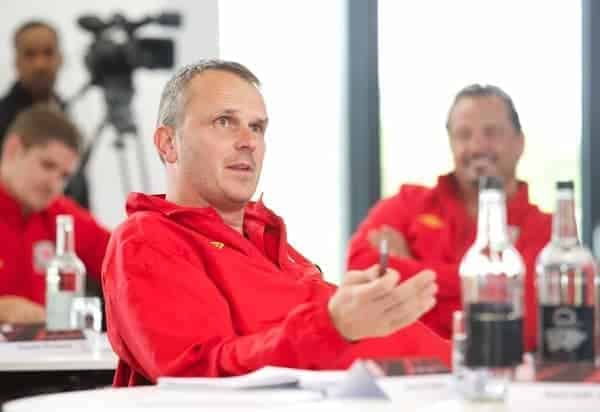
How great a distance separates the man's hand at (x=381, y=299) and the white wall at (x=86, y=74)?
3.53 meters

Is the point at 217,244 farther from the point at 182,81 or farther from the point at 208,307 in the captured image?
the point at 182,81

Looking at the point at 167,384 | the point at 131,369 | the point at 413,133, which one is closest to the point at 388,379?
the point at 167,384

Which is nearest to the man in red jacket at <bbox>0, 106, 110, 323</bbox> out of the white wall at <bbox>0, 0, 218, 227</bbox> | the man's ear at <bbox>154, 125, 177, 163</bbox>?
the white wall at <bbox>0, 0, 218, 227</bbox>

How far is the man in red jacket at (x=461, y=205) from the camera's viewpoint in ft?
13.2

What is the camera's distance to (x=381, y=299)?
1.49 m

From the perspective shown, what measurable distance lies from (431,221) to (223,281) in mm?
2334

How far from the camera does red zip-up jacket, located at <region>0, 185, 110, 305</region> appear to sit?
4504 millimetres

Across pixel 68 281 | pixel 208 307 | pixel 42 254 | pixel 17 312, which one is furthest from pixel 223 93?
pixel 42 254

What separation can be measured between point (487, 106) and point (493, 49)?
0.69 meters

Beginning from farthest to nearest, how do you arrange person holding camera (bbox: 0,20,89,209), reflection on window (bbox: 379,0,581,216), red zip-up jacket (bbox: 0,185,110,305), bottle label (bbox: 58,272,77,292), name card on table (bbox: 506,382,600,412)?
1. person holding camera (bbox: 0,20,89,209)
2. reflection on window (bbox: 379,0,581,216)
3. red zip-up jacket (bbox: 0,185,110,305)
4. bottle label (bbox: 58,272,77,292)
5. name card on table (bbox: 506,382,600,412)

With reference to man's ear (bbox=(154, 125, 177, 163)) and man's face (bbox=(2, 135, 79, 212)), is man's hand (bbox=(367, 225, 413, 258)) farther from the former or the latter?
man's ear (bbox=(154, 125, 177, 163))

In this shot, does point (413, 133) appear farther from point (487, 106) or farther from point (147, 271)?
point (147, 271)

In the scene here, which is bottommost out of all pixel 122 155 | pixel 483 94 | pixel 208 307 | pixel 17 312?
pixel 17 312

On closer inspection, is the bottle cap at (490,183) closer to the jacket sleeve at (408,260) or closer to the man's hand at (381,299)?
the man's hand at (381,299)
